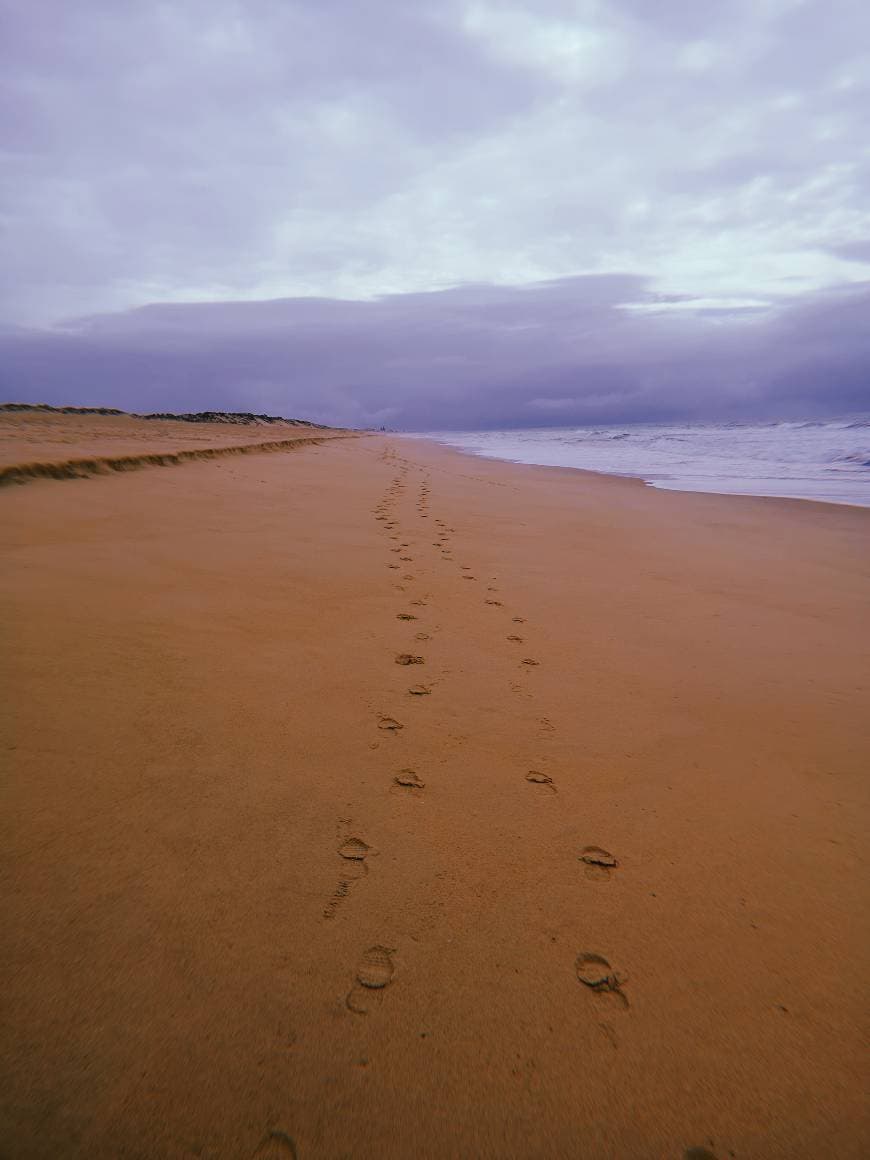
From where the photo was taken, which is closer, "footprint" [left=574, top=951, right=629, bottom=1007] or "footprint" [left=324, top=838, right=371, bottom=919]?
"footprint" [left=574, top=951, right=629, bottom=1007]

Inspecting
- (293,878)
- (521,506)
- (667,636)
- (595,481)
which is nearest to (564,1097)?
(293,878)

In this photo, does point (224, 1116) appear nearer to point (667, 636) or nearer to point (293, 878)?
point (293, 878)

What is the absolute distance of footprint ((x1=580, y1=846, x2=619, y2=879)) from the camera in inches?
54.7

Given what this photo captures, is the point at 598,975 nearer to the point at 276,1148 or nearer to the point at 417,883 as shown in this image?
the point at 417,883

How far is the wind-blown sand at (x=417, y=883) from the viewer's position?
908mm

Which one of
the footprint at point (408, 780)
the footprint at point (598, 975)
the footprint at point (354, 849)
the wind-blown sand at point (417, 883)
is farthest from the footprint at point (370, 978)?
the footprint at point (408, 780)

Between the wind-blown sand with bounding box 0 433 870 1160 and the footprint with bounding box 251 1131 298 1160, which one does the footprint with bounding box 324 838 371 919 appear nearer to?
the wind-blown sand with bounding box 0 433 870 1160

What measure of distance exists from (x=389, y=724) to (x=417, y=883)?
69 cm

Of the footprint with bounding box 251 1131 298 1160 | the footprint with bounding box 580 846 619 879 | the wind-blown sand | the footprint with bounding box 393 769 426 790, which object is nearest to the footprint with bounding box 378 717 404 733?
the wind-blown sand

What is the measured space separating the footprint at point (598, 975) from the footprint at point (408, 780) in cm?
62

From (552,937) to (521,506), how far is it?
6611mm

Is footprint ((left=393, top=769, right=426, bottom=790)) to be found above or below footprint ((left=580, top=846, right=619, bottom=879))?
above

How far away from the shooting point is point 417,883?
1.30 m

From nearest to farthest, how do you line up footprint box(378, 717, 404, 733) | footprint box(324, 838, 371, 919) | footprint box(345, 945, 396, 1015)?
1. footprint box(345, 945, 396, 1015)
2. footprint box(324, 838, 371, 919)
3. footprint box(378, 717, 404, 733)
